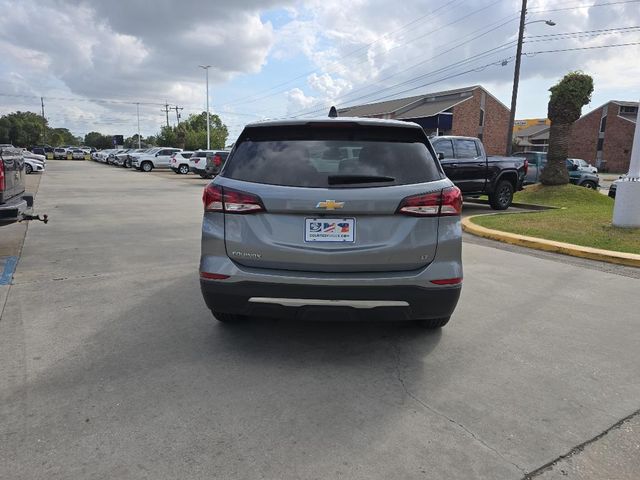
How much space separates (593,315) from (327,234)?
3.31m

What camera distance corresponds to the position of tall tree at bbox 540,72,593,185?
1445cm

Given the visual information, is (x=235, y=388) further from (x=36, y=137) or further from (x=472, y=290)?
(x=36, y=137)

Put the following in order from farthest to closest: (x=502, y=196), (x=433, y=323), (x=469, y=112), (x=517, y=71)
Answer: (x=469, y=112), (x=517, y=71), (x=502, y=196), (x=433, y=323)

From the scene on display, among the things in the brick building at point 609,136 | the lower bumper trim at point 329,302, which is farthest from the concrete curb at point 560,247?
the brick building at point 609,136

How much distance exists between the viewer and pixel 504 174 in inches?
541

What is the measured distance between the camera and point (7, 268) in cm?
629

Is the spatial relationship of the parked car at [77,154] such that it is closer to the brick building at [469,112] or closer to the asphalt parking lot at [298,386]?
the brick building at [469,112]

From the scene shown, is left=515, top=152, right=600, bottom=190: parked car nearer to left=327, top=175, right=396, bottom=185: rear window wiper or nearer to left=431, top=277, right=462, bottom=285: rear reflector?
left=431, top=277, right=462, bottom=285: rear reflector

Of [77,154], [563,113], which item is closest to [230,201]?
[563,113]

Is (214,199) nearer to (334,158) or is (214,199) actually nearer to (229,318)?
(334,158)

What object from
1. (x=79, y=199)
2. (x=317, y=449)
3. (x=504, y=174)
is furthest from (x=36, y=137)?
(x=317, y=449)

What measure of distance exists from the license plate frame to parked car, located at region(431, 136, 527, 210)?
9.67m

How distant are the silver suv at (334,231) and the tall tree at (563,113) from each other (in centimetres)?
1344

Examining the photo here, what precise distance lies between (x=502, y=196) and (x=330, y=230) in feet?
39.1
